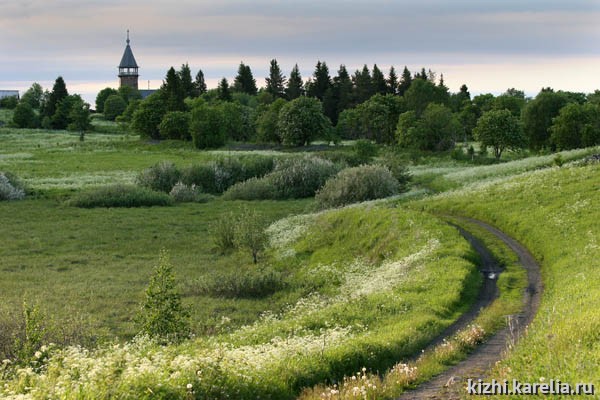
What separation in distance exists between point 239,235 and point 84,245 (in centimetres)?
A: 1168

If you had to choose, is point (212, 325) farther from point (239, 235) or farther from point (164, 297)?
point (239, 235)

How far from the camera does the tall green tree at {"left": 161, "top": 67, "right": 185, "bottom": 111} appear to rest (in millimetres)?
139250

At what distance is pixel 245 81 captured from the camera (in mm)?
194125

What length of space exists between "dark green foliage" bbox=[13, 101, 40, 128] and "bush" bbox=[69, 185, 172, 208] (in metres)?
104

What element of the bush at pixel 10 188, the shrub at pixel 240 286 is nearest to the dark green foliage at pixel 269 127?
the bush at pixel 10 188

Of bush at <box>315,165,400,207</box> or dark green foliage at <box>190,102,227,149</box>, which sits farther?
dark green foliage at <box>190,102,227,149</box>

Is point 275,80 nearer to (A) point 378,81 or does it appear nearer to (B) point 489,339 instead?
(A) point 378,81

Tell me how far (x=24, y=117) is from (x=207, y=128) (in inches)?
2517

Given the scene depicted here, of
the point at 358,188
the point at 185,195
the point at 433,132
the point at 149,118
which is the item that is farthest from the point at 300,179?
the point at 149,118

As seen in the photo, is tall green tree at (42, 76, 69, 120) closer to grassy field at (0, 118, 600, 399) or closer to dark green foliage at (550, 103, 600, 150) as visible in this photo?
grassy field at (0, 118, 600, 399)

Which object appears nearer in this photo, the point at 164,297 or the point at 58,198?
the point at 164,297

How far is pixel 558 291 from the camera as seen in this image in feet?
69.6

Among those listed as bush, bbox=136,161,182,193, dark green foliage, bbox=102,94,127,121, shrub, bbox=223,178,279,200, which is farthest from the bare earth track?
dark green foliage, bbox=102,94,127,121

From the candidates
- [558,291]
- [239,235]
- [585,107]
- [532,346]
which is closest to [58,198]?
[239,235]
